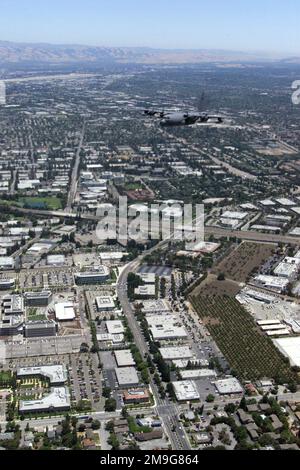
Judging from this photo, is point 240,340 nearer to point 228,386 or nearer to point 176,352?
point 176,352

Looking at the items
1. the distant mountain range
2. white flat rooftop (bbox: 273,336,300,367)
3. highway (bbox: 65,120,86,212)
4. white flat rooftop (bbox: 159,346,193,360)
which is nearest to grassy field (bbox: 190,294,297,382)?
white flat rooftop (bbox: 273,336,300,367)

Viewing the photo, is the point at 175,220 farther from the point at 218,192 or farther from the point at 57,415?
the point at 57,415

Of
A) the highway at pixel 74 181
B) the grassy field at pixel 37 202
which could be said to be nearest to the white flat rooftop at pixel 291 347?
the highway at pixel 74 181

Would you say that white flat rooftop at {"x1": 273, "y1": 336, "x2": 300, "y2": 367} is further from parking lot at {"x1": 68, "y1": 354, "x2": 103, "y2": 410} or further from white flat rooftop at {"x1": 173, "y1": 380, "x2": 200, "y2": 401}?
parking lot at {"x1": 68, "y1": 354, "x2": 103, "y2": 410}

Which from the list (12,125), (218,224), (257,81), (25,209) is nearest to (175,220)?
(218,224)

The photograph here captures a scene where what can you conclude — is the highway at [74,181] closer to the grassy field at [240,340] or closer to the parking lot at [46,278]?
the parking lot at [46,278]

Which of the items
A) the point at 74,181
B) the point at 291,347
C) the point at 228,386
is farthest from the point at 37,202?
the point at 228,386
